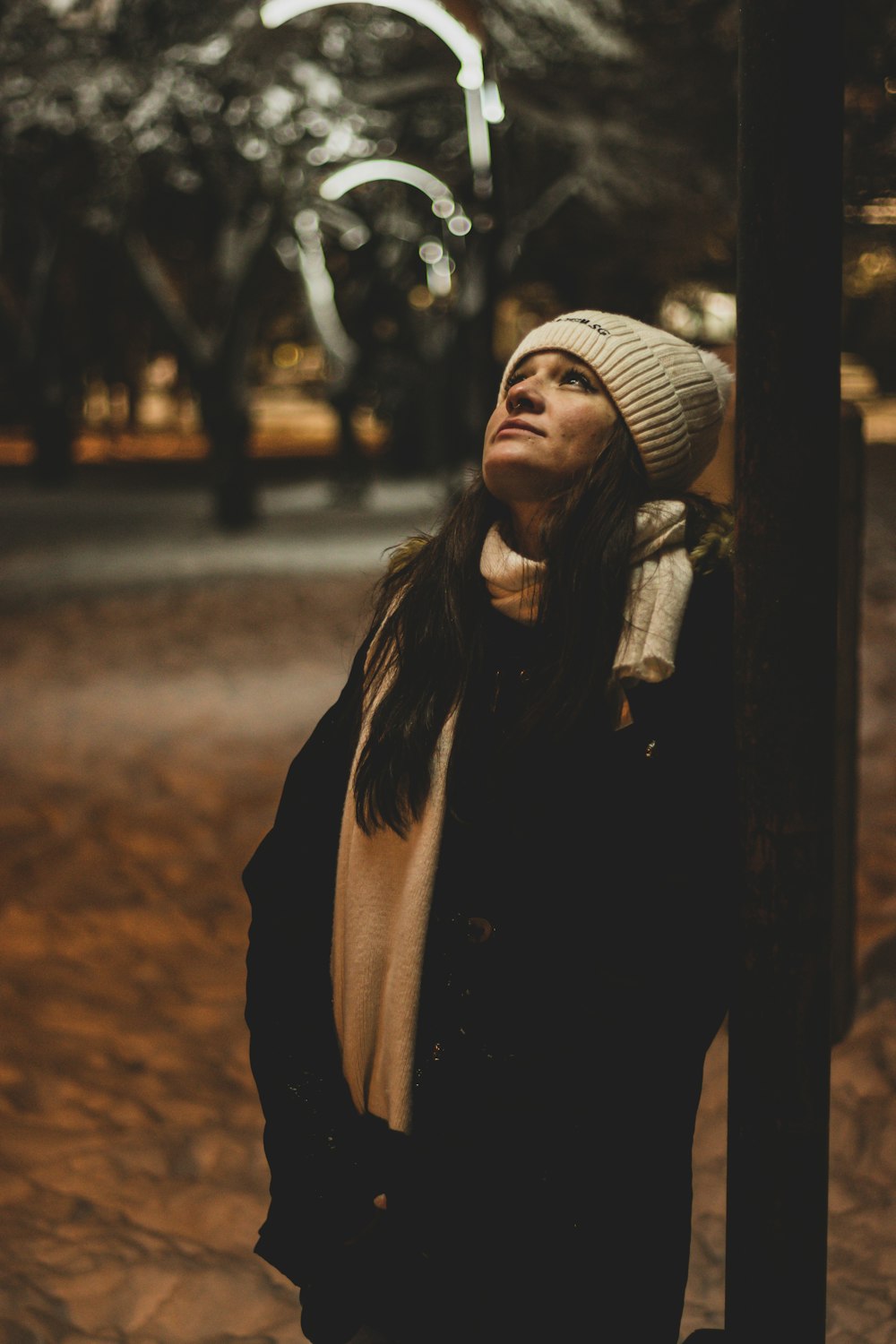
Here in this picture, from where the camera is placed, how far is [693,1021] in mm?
1834

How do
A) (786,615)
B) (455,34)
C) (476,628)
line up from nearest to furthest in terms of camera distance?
(786,615) < (476,628) < (455,34)

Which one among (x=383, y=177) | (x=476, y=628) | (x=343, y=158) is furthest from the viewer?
(x=383, y=177)

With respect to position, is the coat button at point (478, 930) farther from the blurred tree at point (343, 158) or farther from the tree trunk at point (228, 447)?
the tree trunk at point (228, 447)

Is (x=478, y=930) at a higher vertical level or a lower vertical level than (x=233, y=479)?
lower

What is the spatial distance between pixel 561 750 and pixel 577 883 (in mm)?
173

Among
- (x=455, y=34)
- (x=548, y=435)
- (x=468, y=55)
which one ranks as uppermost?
(x=455, y=34)

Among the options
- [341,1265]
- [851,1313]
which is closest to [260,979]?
[341,1265]

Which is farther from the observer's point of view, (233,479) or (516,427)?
(233,479)

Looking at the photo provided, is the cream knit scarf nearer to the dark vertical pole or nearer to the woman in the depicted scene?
the woman

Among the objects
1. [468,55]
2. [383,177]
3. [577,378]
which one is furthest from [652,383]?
[383,177]

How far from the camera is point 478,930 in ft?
6.22

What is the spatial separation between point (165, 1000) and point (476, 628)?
311cm

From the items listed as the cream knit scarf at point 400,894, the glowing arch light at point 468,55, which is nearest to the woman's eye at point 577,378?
the cream knit scarf at point 400,894

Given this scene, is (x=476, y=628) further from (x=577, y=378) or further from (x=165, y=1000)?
(x=165, y=1000)
